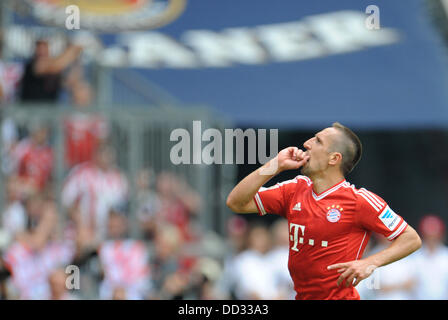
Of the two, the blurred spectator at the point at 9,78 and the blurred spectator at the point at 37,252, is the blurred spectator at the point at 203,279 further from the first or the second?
the blurred spectator at the point at 9,78

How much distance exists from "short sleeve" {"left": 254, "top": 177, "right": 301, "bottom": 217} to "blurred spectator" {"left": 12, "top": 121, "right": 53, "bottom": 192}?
17.9 ft

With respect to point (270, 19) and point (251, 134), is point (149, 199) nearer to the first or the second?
point (251, 134)

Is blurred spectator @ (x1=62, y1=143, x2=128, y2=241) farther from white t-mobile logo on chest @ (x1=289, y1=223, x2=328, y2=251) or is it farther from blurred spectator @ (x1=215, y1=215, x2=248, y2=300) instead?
white t-mobile logo on chest @ (x1=289, y1=223, x2=328, y2=251)

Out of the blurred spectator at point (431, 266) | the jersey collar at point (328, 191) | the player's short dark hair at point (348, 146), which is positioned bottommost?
the blurred spectator at point (431, 266)

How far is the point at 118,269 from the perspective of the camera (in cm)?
593

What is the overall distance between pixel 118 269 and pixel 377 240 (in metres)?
2.56

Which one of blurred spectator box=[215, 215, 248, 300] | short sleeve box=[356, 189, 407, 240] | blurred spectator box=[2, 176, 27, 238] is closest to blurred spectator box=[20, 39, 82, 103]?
blurred spectator box=[2, 176, 27, 238]

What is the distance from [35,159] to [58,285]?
2.54m

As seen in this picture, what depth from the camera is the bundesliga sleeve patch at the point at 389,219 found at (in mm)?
2141

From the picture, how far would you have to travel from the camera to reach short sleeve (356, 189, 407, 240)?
7.00 feet

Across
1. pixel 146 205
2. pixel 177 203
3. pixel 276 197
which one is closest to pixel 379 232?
pixel 276 197

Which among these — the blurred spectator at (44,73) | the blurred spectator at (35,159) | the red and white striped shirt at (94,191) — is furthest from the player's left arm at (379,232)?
the blurred spectator at (44,73)

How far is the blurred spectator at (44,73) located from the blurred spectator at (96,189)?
4.23ft
